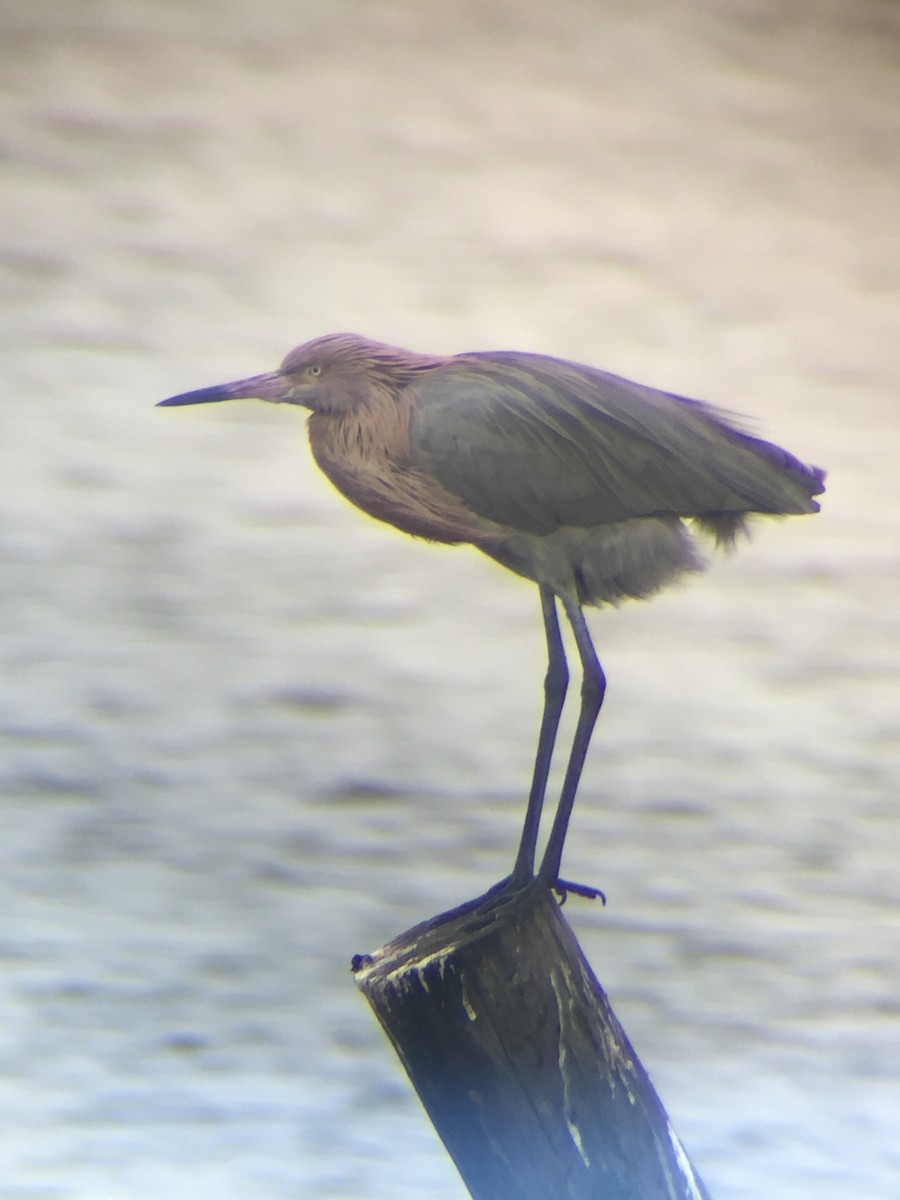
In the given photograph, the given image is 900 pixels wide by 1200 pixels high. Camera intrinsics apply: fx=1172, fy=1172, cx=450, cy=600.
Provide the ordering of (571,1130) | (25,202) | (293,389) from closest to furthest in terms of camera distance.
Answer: (571,1130)
(293,389)
(25,202)

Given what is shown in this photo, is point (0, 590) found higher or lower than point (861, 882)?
higher

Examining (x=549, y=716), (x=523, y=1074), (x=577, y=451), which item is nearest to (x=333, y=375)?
(x=577, y=451)

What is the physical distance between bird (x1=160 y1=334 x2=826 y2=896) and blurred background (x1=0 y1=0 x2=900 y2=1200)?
282 millimetres

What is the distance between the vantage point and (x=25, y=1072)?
1102 mm

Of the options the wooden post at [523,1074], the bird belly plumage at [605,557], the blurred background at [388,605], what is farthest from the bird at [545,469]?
the blurred background at [388,605]

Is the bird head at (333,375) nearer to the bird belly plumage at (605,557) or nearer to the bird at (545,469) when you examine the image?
the bird at (545,469)

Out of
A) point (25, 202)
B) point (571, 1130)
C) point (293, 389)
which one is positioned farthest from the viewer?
point (25, 202)

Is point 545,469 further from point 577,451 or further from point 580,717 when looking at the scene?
point 580,717

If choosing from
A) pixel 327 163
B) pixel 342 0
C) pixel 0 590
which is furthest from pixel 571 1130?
pixel 342 0

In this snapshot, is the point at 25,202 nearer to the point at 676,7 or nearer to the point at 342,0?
the point at 342,0

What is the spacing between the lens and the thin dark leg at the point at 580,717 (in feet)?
2.48

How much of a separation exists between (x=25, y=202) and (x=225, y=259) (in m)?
0.18

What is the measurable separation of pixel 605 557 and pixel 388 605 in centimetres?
35

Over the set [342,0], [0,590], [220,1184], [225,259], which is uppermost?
[342,0]
